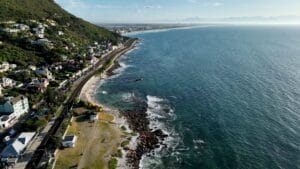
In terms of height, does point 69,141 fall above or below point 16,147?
below

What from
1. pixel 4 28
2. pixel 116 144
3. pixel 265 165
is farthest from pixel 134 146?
pixel 4 28

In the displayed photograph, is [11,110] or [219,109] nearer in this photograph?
[11,110]

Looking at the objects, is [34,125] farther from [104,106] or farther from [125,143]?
[104,106]

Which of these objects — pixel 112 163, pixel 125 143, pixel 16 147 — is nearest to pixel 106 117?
pixel 125 143

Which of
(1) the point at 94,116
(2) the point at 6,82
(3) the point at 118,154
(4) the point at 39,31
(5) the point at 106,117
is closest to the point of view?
(3) the point at 118,154

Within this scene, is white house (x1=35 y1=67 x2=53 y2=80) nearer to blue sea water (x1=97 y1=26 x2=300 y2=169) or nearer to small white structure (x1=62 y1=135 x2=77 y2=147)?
blue sea water (x1=97 y1=26 x2=300 y2=169)

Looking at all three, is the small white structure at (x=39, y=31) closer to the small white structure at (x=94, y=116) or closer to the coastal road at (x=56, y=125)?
the coastal road at (x=56, y=125)
